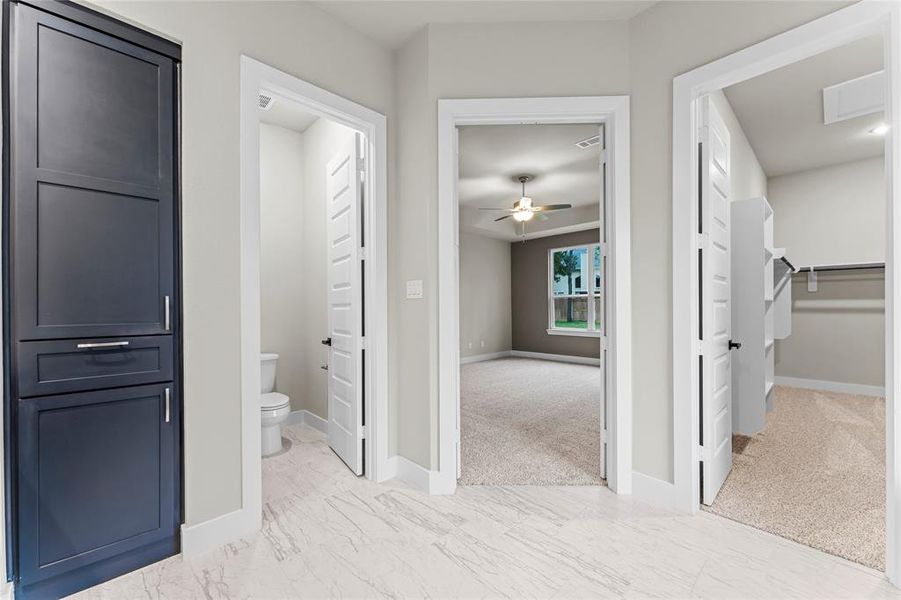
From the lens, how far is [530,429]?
369 cm

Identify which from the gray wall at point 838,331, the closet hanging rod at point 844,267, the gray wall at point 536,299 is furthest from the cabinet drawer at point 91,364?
the gray wall at point 536,299

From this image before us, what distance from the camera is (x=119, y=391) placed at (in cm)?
171

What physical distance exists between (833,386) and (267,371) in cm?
629

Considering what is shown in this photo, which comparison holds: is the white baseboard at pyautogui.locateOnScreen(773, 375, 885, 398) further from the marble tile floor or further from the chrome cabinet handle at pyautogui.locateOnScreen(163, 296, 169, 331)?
the chrome cabinet handle at pyautogui.locateOnScreen(163, 296, 169, 331)

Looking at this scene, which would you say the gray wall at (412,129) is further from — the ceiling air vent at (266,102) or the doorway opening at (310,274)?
the ceiling air vent at (266,102)

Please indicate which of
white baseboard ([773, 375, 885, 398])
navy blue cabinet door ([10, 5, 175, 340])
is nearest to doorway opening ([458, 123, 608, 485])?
navy blue cabinet door ([10, 5, 175, 340])

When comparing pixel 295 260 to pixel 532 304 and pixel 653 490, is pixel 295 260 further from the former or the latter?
pixel 532 304

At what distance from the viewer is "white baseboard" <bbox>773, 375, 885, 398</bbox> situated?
4668mm

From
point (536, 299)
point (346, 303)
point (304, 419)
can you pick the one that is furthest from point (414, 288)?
point (536, 299)

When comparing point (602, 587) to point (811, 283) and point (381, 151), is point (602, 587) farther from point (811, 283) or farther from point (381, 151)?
point (811, 283)

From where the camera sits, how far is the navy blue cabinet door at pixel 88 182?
150 cm

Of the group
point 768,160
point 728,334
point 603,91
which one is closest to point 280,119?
point 603,91

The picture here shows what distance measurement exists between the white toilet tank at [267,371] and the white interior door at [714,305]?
3027mm

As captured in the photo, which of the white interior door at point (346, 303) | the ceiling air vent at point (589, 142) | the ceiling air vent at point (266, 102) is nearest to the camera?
the white interior door at point (346, 303)
